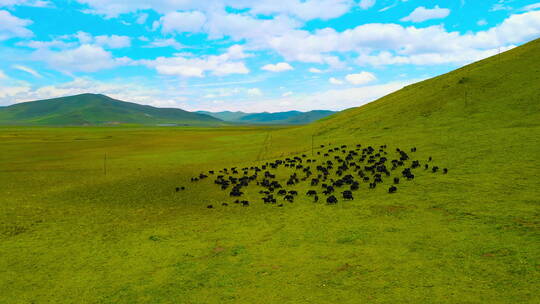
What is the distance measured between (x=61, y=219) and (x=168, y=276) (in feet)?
45.0

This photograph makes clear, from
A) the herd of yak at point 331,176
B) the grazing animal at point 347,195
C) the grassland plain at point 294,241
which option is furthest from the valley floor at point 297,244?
the herd of yak at point 331,176

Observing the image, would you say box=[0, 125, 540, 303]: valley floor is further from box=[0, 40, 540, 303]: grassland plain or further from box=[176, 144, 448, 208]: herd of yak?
box=[176, 144, 448, 208]: herd of yak

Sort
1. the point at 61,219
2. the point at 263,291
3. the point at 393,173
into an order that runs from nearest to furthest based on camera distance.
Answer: the point at 263,291 → the point at 61,219 → the point at 393,173

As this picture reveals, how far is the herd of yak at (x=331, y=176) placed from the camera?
24484 mm

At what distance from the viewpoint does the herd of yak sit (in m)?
24.5

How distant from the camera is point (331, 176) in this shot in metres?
29.8

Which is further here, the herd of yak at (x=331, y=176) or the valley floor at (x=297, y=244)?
the herd of yak at (x=331, y=176)

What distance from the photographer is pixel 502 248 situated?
13.0 m

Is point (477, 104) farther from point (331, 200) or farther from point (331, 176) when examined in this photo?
point (331, 200)

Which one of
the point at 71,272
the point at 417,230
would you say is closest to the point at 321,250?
the point at 417,230

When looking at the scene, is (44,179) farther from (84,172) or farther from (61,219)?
(61,219)

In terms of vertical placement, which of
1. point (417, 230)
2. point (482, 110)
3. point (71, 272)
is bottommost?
point (71, 272)

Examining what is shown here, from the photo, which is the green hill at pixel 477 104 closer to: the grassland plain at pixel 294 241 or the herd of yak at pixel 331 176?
the grassland plain at pixel 294 241

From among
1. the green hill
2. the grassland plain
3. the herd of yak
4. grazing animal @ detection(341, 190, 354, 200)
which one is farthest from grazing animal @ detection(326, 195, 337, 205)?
the green hill
